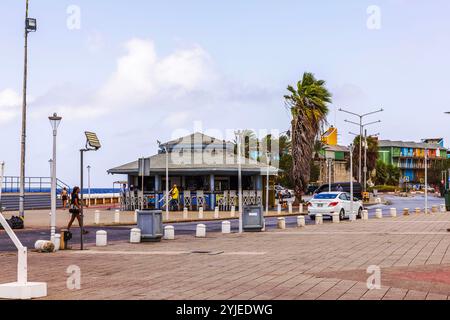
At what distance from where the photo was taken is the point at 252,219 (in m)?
26.9

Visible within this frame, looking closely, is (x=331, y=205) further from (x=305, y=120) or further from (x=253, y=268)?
(x=253, y=268)

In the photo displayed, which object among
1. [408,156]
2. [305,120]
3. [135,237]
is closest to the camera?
[135,237]

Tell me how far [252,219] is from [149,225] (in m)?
6.08

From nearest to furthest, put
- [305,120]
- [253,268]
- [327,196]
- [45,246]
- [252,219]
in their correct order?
[253,268], [45,246], [252,219], [327,196], [305,120]

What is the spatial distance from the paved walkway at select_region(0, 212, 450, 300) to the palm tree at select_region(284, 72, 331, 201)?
28.9m

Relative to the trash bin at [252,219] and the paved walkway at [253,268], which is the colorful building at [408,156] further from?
the paved walkway at [253,268]

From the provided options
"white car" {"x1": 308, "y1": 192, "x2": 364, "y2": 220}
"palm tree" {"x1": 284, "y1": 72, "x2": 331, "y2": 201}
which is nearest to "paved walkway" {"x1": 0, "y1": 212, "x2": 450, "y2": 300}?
"white car" {"x1": 308, "y1": 192, "x2": 364, "y2": 220}

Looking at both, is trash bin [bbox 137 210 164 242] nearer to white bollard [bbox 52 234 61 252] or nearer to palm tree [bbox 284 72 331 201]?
white bollard [bbox 52 234 61 252]

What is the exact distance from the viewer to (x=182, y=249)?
19.0 metres

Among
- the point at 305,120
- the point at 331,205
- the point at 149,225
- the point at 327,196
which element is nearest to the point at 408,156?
the point at 305,120
